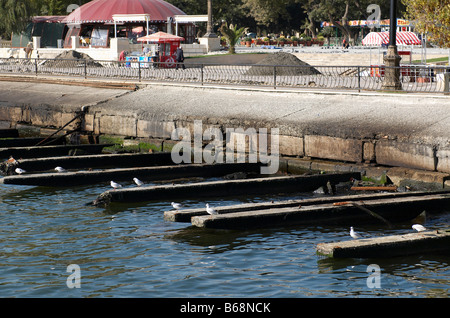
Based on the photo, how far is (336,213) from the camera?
50.4 feet

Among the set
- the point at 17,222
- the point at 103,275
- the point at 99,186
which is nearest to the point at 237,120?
the point at 99,186

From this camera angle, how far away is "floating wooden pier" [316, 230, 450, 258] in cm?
1257

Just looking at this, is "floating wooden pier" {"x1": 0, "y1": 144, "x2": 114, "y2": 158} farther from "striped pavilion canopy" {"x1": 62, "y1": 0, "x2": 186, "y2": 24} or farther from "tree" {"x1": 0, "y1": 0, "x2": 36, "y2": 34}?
"tree" {"x1": 0, "y1": 0, "x2": 36, "y2": 34}

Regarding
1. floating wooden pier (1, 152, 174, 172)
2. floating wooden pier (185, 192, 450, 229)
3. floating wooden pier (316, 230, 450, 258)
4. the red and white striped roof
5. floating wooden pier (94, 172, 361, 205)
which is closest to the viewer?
floating wooden pier (316, 230, 450, 258)

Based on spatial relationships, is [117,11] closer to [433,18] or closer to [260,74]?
[260,74]

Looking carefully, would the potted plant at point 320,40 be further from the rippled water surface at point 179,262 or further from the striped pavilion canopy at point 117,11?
the rippled water surface at point 179,262

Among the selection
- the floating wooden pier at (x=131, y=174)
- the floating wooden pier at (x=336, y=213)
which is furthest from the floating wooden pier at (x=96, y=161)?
the floating wooden pier at (x=336, y=213)

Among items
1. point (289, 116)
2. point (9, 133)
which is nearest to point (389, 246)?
point (289, 116)

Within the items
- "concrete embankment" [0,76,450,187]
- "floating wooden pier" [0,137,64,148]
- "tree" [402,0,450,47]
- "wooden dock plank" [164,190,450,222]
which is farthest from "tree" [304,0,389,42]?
"wooden dock plank" [164,190,450,222]

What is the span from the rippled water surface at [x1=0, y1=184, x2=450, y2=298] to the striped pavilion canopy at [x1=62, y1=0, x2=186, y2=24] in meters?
40.1

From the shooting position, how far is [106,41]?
54.9 metres

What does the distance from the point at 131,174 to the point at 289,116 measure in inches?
202
